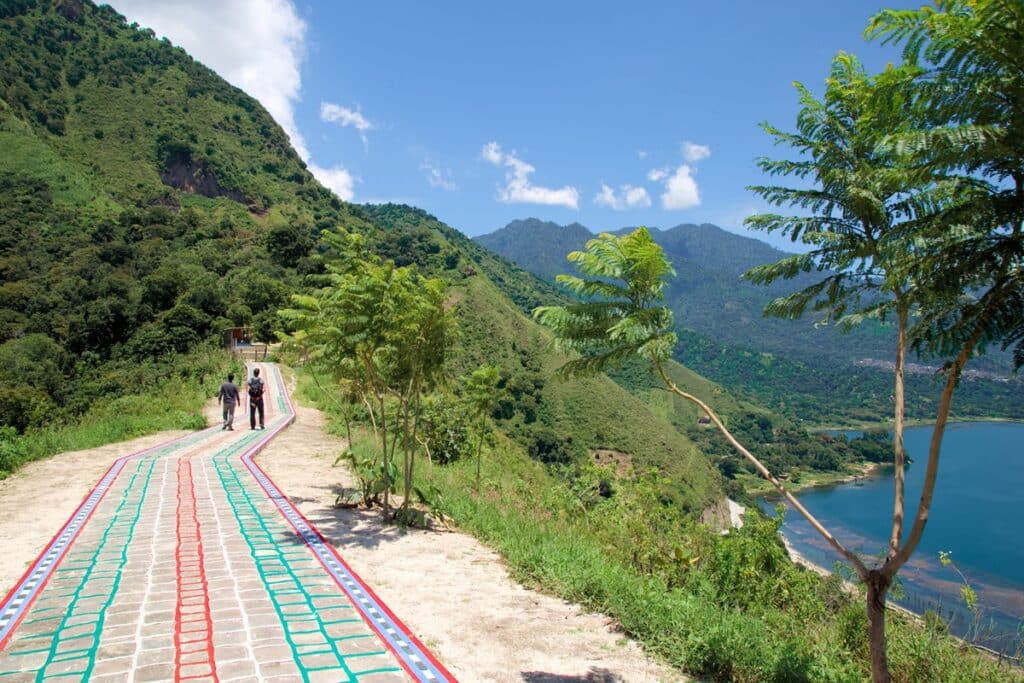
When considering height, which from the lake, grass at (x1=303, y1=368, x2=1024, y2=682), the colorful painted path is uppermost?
the colorful painted path

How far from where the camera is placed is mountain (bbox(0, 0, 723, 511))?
35.8 m

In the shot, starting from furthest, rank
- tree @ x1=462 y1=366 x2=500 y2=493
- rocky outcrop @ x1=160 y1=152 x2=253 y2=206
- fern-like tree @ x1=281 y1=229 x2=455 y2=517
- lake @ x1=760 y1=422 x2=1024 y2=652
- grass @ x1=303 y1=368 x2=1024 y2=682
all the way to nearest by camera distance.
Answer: rocky outcrop @ x1=160 y1=152 x2=253 y2=206, lake @ x1=760 y1=422 x2=1024 y2=652, tree @ x1=462 y1=366 x2=500 y2=493, fern-like tree @ x1=281 y1=229 x2=455 y2=517, grass @ x1=303 y1=368 x2=1024 y2=682

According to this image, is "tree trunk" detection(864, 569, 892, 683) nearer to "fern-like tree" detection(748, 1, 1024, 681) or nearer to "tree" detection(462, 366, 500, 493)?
"fern-like tree" detection(748, 1, 1024, 681)

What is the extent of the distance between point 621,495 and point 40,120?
100 metres

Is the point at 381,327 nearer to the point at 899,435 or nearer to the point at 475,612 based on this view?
the point at 475,612

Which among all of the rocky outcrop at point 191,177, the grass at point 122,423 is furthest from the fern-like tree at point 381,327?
the rocky outcrop at point 191,177

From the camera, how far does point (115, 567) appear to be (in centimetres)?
600

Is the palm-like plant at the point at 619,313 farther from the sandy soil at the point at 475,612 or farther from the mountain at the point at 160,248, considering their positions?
the mountain at the point at 160,248

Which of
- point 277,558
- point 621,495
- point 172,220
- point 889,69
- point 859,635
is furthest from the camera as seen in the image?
point 172,220

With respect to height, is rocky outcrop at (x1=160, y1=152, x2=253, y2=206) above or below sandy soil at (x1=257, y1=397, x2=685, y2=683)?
above

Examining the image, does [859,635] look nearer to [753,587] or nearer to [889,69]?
[753,587]

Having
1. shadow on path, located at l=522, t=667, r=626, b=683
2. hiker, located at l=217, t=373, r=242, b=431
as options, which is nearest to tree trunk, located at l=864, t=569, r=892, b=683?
shadow on path, located at l=522, t=667, r=626, b=683

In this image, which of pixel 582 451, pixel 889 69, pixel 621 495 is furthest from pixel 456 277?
pixel 889 69

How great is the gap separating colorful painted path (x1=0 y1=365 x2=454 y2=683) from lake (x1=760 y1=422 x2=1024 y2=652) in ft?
113
